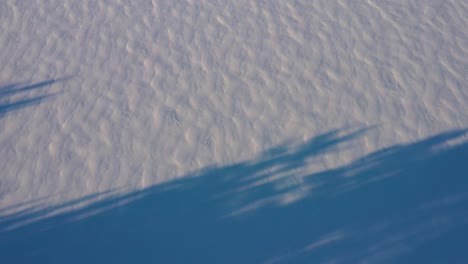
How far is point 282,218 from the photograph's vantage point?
4.62 metres

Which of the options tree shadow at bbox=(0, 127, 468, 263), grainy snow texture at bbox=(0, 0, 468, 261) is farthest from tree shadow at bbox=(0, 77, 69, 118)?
tree shadow at bbox=(0, 127, 468, 263)

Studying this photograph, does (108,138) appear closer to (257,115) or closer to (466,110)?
(257,115)

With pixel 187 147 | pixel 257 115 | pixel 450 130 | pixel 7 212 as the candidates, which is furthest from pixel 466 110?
pixel 7 212

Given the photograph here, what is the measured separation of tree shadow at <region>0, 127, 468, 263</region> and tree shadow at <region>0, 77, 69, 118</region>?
1.78 m

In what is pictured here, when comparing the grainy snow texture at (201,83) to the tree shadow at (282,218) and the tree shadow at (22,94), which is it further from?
the tree shadow at (282,218)

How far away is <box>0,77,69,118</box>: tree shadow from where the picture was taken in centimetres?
598

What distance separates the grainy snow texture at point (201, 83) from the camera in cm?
527

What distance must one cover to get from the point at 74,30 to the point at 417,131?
17.5 feet

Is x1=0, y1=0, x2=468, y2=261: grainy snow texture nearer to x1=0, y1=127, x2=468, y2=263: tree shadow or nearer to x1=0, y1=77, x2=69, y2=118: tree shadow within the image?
x1=0, y1=77, x2=69, y2=118: tree shadow

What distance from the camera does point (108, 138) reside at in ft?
18.2

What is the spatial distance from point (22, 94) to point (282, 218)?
4.01 m

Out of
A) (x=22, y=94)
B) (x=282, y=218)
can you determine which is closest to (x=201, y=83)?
(x=282, y=218)

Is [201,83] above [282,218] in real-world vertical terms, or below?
above

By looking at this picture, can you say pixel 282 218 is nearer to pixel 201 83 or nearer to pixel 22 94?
pixel 201 83
